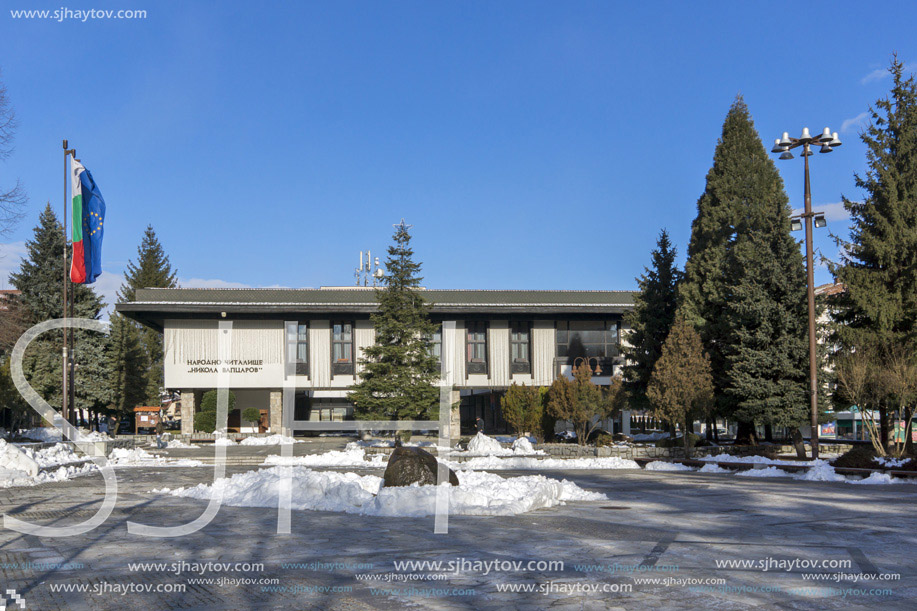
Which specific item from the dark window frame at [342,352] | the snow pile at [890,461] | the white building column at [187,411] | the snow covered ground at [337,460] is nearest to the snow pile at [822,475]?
the snow pile at [890,461]

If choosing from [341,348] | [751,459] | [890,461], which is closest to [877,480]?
[890,461]

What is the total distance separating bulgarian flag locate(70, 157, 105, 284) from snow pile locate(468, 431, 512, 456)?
17122 mm

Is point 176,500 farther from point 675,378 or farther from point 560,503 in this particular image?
point 675,378

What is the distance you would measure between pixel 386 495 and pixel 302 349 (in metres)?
36.5

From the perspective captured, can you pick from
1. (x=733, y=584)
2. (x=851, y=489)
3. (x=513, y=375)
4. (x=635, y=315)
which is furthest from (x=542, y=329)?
(x=733, y=584)

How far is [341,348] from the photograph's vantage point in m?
49.1

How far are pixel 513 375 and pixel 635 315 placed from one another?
15.6m

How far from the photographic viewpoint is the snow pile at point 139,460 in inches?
1090

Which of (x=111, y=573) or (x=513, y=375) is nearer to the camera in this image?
(x=111, y=573)

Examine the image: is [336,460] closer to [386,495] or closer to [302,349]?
[386,495]

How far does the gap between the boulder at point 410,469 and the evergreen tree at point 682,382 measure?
13261mm

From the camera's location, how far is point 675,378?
86.7 ft

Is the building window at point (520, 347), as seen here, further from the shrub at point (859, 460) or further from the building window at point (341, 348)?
the shrub at point (859, 460)

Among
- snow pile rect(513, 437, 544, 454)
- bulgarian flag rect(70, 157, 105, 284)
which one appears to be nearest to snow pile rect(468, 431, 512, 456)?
snow pile rect(513, 437, 544, 454)
